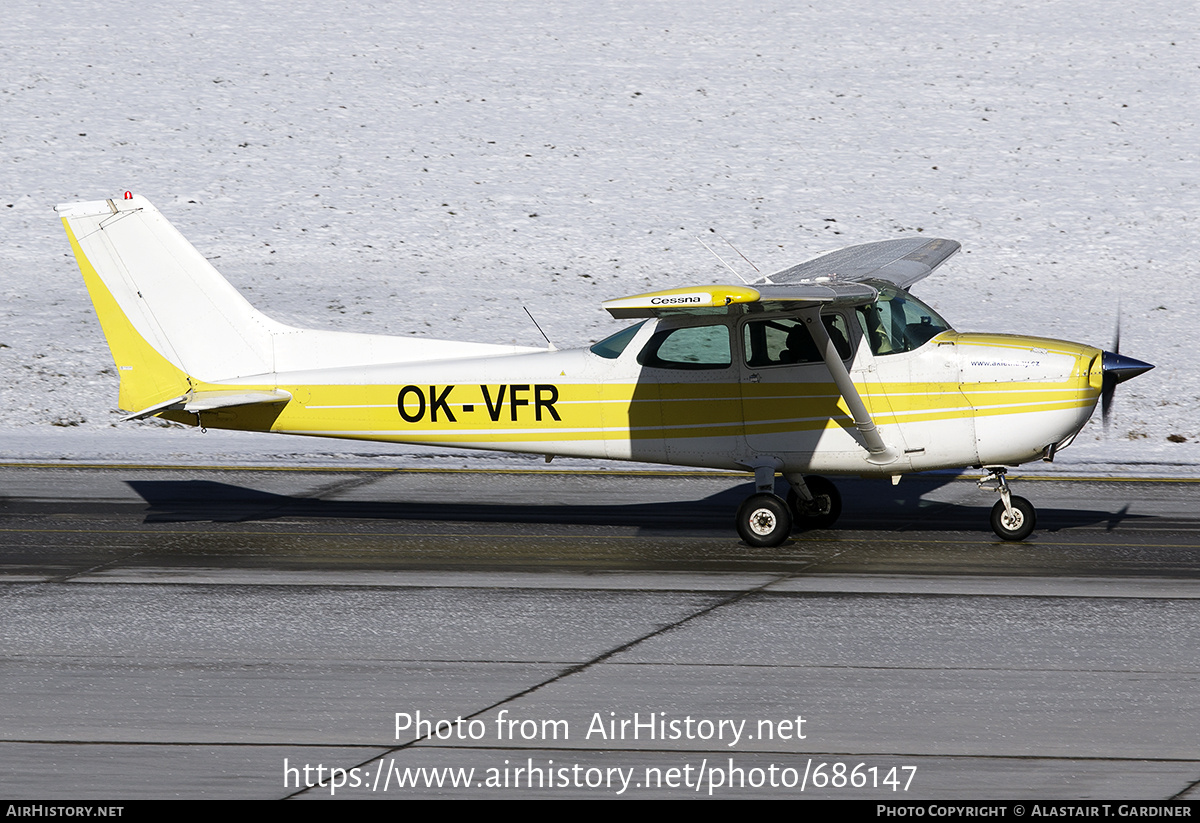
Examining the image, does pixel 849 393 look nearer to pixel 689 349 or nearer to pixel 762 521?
pixel 762 521

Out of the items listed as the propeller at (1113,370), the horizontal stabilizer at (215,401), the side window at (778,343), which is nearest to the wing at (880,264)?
the side window at (778,343)

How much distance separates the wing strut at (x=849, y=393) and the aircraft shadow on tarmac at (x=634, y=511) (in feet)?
4.33

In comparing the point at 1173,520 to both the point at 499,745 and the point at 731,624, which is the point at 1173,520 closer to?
the point at 731,624

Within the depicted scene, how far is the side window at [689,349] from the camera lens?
491 inches

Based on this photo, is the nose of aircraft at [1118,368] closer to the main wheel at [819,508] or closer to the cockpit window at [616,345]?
the main wheel at [819,508]

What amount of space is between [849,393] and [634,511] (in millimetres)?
3210

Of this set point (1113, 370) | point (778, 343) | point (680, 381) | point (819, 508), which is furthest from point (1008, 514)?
point (680, 381)

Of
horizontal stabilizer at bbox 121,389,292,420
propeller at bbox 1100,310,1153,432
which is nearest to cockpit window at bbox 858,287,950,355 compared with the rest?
propeller at bbox 1100,310,1153,432

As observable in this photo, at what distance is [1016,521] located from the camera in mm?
12398

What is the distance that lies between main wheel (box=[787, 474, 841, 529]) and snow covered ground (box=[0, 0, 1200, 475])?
6.41 m

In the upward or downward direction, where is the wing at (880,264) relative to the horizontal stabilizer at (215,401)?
upward

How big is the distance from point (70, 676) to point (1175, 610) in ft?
25.5
